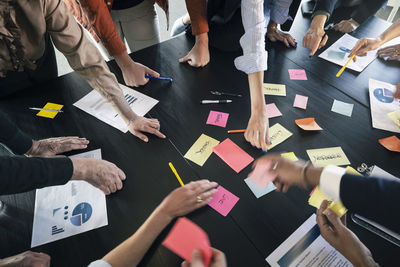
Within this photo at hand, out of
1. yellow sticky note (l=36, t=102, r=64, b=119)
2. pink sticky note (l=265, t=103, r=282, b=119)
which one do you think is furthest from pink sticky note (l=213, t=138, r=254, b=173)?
yellow sticky note (l=36, t=102, r=64, b=119)

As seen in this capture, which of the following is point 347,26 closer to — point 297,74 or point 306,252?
point 297,74

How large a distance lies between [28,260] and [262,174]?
0.78 m

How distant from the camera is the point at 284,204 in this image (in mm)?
746

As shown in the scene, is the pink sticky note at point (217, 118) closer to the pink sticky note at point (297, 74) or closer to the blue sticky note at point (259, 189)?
the blue sticky note at point (259, 189)

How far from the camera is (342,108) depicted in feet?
3.35

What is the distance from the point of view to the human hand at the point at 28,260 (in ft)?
2.00

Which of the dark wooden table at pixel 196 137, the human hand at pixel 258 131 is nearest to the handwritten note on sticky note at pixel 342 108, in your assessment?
the dark wooden table at pixel 196 137

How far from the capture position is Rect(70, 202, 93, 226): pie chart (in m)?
0.73

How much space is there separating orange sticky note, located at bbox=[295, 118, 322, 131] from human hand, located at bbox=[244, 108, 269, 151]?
0.53 ft

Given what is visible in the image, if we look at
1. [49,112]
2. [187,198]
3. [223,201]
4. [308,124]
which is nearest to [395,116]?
[308,124]

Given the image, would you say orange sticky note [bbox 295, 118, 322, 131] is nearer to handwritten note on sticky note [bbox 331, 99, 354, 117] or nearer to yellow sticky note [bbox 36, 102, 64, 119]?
handwritten note on sticky note [bbox 331, 99, 354, 117]

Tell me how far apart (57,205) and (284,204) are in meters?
0.80

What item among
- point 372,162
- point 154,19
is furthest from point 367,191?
point 154,19

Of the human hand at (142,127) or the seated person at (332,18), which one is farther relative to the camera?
the seated person at (332,18)
